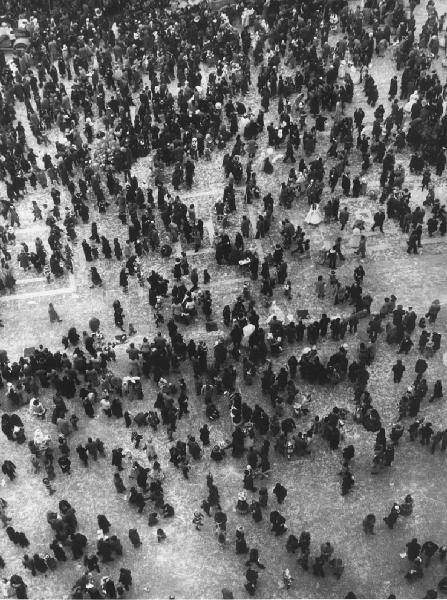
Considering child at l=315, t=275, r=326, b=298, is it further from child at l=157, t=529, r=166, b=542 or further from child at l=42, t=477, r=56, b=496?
child at l=42, t=477, r=56, b=496

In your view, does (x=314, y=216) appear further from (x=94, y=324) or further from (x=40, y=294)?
(x=40, y=294)

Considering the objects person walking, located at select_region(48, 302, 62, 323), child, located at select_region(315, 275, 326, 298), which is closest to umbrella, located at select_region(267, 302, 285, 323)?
child, located at select_region(315, 275, 326, 298)

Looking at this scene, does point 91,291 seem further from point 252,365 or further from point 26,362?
point 252,365

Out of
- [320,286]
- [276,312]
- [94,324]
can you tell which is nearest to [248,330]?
[276,312]

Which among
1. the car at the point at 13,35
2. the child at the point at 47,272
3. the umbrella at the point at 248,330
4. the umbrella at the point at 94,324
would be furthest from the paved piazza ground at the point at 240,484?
the car at the point at 13,35

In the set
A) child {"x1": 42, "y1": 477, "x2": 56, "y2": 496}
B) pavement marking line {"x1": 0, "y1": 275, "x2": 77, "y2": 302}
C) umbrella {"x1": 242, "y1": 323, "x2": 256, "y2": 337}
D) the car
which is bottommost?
child {"x1": 42, "y1": 477, "x2": 56, "y2": 496}

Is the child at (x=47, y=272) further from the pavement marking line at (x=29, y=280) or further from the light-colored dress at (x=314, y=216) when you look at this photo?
the light-colored dress at (x=314, y=216)

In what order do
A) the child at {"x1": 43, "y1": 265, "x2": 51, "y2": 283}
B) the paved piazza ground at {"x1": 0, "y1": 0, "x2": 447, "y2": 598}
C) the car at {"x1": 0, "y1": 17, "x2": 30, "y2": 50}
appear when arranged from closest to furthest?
1. the paved piazza ground at {"x1": 0, "y1": 0, "x2": 447, "y2": 598}
2. the child at {"x1": 43, "y1": 265, "x2": 51, "y2": 283}
3. the car at {"x1": 0, "y1": 17, "x2": 30, "y2": 50}

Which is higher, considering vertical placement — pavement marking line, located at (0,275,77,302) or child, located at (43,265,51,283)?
child, located at (43,265,51,283)
